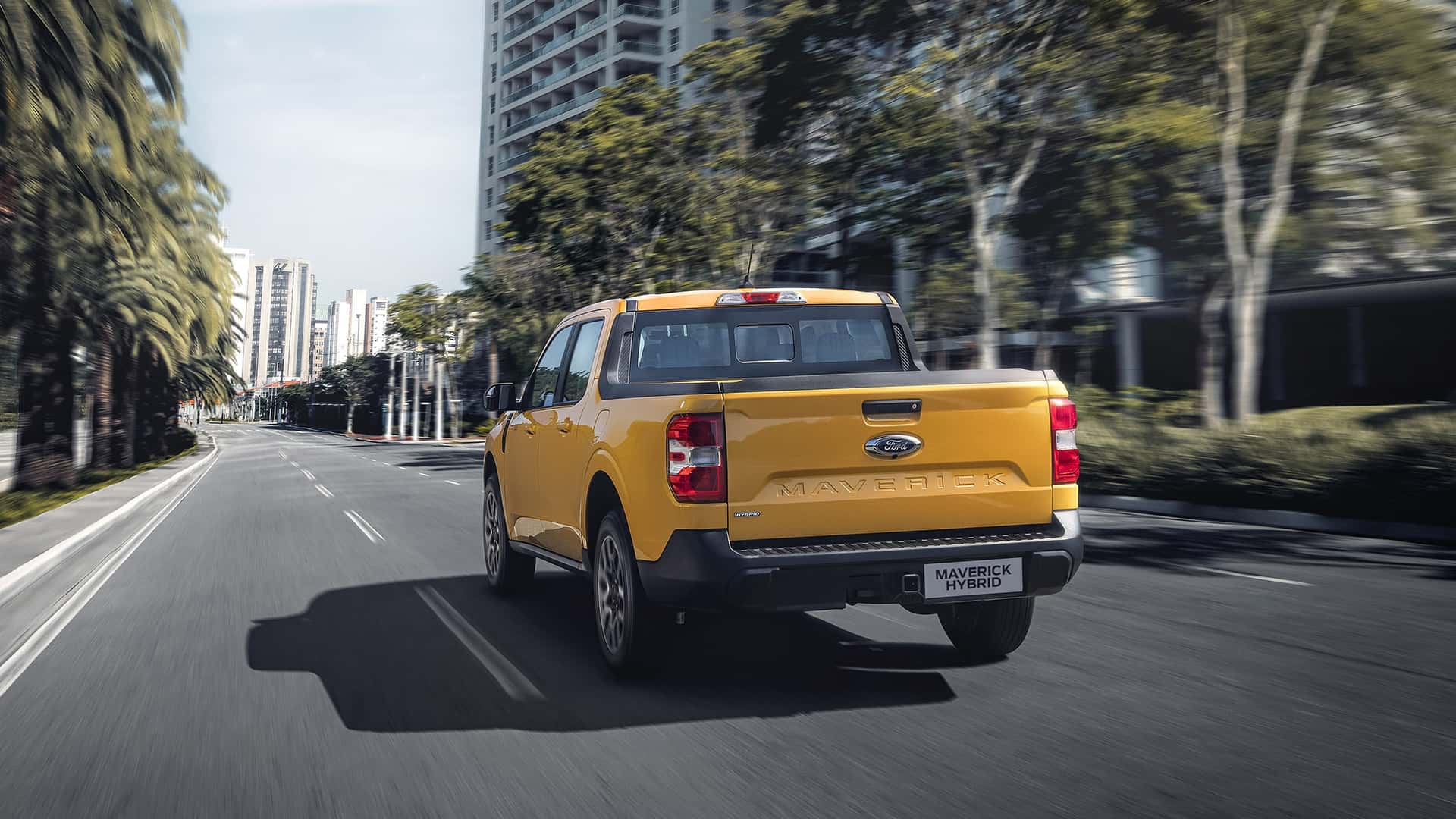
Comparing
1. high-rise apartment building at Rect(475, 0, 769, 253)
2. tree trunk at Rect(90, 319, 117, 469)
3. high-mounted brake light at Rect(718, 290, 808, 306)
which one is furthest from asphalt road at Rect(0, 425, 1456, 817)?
high-rise apartment building at Rect(475, 0, 769, 253)

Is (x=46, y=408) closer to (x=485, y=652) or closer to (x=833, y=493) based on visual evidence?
(x=485, y=652)

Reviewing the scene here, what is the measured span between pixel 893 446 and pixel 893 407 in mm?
172

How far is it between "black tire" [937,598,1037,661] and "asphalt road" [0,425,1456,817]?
0.46 ft

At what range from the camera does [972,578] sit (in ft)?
17.0

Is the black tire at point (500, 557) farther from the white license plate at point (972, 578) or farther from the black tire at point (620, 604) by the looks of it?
the white license plate at point (972, 578)

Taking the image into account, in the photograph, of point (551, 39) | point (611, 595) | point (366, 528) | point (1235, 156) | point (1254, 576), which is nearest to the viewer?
point (611, 595)

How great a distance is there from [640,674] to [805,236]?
26708mm

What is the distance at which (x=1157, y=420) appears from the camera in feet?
66.8

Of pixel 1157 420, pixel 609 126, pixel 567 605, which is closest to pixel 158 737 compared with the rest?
pixel 567 605

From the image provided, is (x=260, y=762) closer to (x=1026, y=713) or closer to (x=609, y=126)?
(x=1026, y=713)

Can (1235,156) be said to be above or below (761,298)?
above

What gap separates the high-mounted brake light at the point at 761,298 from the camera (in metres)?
6.59

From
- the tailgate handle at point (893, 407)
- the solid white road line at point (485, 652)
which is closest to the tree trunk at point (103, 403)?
the solid white road line at point (485, 652)

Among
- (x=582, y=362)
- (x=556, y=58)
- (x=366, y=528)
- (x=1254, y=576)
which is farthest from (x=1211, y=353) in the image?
(x=556, y=58)
